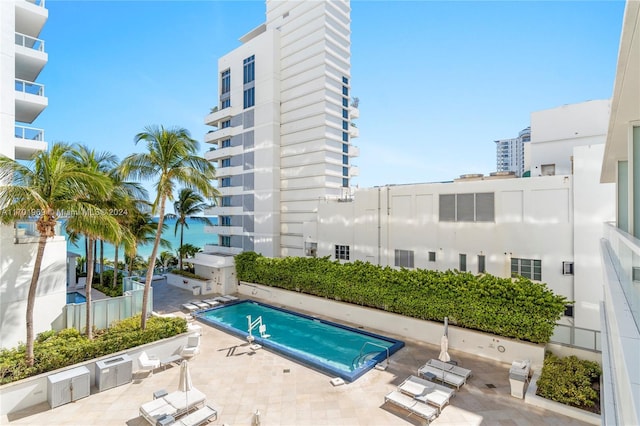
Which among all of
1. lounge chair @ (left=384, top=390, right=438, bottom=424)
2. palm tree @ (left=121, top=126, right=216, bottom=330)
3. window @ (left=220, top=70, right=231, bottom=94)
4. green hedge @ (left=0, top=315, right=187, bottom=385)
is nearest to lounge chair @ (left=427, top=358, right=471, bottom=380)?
lounge chair @ (left=384, top=390, right=438, bottom=424)

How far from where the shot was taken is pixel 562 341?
13.4 metres

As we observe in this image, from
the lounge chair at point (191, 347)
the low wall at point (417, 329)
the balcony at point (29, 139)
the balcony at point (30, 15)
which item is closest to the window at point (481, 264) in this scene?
the low wall at point (417, 329)

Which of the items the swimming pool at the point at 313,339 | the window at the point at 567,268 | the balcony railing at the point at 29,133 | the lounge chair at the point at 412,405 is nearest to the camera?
the lounge chair at the point at 412,405

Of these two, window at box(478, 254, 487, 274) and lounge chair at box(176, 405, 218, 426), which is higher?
window at box(478, 254, 487, 274)

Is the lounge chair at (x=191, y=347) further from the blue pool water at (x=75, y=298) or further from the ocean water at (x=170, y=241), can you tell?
the blue pool water at (x=75, y=298)

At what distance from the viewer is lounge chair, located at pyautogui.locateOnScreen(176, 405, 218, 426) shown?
931 centimetres

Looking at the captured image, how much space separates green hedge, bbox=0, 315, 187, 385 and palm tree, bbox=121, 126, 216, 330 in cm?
116

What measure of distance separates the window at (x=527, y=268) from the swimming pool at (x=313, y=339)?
802 centimetres

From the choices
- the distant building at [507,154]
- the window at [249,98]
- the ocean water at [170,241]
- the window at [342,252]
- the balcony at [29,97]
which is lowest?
the ocean water at [170,241]

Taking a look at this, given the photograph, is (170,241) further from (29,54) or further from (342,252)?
(342,252)

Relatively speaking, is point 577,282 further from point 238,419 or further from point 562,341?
point 238,419

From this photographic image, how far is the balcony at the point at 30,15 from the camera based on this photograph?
19.6m

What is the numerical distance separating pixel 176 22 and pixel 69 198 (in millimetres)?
13447

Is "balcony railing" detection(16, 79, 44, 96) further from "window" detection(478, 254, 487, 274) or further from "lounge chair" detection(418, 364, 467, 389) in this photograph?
"window" detection(478, 254, 487, 274)
